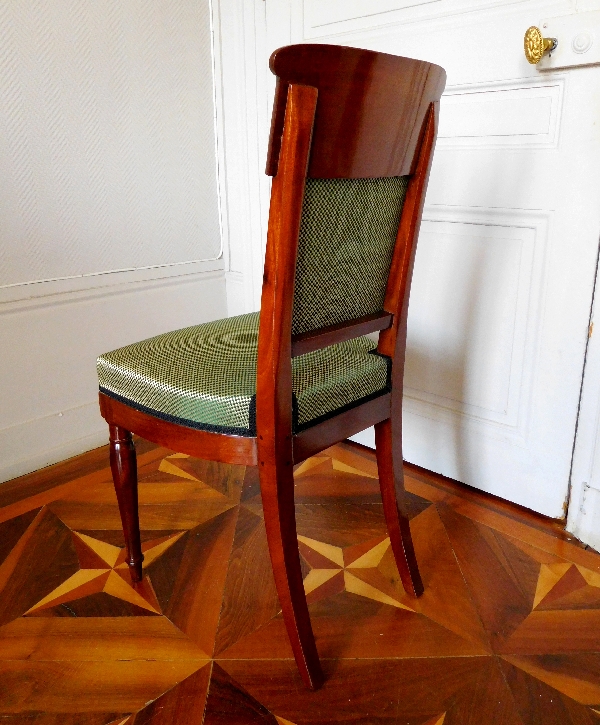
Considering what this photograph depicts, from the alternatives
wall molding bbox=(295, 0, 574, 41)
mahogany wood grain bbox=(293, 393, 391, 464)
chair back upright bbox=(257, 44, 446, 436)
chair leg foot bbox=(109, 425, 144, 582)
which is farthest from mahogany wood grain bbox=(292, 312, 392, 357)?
wall molding bbox=(295, 0, 574, 41)

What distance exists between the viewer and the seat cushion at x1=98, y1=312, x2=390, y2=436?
0.85 meters

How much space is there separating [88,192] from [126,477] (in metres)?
0.86

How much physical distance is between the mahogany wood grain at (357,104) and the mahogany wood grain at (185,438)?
380mm

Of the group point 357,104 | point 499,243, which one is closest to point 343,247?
point 357,104

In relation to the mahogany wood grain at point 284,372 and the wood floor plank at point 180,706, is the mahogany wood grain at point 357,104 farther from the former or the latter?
the wood floor plank at point 180,706

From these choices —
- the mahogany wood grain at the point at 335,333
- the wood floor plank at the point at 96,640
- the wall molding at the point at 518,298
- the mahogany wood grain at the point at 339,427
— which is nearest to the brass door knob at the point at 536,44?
the wall molding at the point at 518,298

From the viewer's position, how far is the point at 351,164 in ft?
2.49

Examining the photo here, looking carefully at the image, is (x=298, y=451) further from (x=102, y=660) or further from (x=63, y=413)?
Result: (x=63, y=413)

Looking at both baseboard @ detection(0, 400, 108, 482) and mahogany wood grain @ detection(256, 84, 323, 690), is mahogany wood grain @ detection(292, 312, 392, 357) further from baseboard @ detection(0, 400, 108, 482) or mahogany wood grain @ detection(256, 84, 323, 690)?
baseboard @ detection(0, 400, 108, 482)

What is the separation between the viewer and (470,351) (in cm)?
142

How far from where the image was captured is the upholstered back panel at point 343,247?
764 mm

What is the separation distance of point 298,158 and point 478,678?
0.81m

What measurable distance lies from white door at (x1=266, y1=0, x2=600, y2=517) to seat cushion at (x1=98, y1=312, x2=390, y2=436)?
0.45 metres

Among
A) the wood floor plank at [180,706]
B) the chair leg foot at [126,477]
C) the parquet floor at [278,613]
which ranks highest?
the chair leg foot at [126,477]
